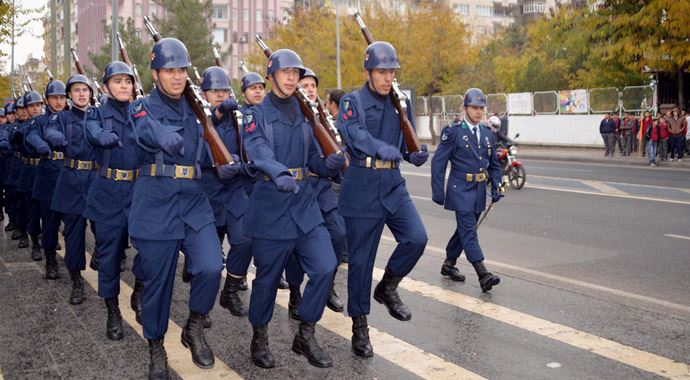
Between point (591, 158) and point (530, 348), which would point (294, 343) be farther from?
point (591, 158)

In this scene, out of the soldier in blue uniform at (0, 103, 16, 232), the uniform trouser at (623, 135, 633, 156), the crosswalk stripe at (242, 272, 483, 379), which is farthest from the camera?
the uniform trouser at (623, 135, 633, 156)

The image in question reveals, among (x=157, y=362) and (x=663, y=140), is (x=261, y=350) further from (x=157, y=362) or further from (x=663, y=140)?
(x=663, y=140)

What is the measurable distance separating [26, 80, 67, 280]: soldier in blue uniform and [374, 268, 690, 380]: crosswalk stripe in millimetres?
3749

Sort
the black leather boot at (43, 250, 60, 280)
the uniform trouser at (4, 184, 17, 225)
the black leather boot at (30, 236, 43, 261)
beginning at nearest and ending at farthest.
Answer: the black leather boot at (43, 250, 60, 280) < the black leather boot at (30, 236, 43, 261) < the uniform trouser at (4, 184, 17, 225)

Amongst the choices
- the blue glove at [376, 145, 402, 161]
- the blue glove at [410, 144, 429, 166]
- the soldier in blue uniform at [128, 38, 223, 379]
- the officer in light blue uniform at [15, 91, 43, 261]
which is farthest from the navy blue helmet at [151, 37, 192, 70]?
the officer in light blue uniform at [15, 91, 43, 261]

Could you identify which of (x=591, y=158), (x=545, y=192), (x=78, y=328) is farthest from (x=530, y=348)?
(x=591, y=158)

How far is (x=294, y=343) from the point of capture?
5.70 meters

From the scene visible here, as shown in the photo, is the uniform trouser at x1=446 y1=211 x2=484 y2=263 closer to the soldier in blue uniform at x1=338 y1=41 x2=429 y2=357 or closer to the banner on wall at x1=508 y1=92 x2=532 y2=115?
the soldier in blue uniform at x1=338 y1=41 x2=429 y2=357

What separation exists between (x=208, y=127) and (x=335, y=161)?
0.88 m

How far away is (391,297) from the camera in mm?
6496

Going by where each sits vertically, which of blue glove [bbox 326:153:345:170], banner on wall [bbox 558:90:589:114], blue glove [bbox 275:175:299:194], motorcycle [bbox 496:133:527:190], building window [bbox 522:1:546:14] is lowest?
motorcycle [bbox 496:133:527:190]

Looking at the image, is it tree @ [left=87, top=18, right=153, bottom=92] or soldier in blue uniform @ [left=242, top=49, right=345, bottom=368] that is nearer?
soldier in blue uniform @ [left=242, top=49, right=345, bottom=368]

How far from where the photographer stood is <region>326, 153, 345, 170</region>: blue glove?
5.53 meters

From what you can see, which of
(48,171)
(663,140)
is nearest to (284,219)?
(48,171)
